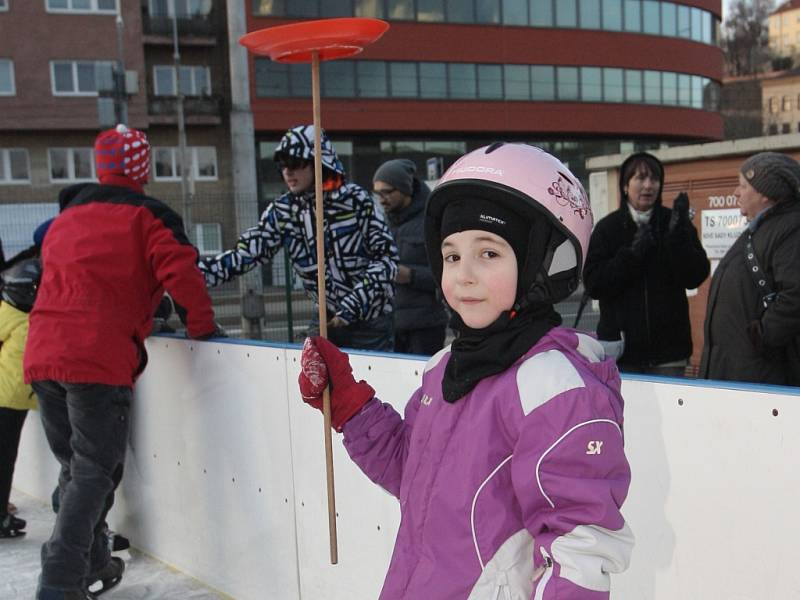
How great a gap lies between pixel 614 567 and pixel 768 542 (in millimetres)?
582

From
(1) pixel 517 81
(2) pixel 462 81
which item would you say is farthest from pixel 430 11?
(1) pixel 517 81

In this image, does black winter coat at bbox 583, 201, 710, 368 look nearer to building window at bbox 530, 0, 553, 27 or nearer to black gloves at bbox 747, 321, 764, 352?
black gloves at bbox 747, 321, 764, 352

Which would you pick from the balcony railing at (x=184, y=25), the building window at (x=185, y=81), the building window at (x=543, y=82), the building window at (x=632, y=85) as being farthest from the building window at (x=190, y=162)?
the building window at (x=632, y=85)

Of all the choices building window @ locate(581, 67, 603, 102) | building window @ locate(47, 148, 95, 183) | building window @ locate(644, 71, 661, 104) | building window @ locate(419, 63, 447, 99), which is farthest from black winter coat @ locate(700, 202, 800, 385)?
building window @ locate(644, 71, 661, 104)

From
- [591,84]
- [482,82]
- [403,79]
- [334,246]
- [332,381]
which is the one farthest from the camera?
[591,84]

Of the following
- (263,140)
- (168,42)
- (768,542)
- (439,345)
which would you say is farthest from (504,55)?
(768,542)

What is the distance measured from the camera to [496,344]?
1.61 m

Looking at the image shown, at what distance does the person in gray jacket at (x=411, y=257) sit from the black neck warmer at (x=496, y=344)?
2557 mm

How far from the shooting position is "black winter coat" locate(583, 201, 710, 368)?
3758 millimetres

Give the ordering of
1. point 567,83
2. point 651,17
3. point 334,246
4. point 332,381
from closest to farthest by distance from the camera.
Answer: point 332,381 < point 334,246 < point 567,83 < point 651,17

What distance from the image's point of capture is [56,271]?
3.32 meters

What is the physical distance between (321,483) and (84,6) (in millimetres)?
34490

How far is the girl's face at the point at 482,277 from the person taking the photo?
1588 millimetres

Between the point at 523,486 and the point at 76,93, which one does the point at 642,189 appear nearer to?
the point at 523,486
